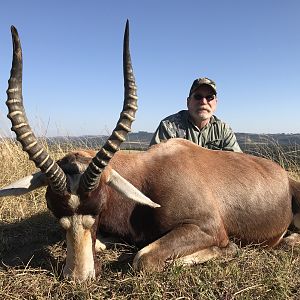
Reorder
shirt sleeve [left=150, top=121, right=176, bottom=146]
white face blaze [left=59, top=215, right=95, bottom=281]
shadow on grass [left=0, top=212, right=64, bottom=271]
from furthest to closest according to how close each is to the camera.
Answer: shirt sleeve [left=150, top=121, right=176, bottom=146]
shadow on grass [left=0, top=212, right=64, bottom=271]
white face blaze [left=59, top=215, right=95, bottom=281]

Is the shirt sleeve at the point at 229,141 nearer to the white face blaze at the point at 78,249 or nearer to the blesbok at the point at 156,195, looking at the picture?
the blesbok at the point at 156,195

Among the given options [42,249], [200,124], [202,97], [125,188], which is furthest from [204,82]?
[42,249]

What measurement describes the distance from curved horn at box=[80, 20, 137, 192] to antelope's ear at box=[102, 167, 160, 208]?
39 cm

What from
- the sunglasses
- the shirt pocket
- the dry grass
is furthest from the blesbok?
the sunglasses

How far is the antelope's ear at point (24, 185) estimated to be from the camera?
407 centimetres

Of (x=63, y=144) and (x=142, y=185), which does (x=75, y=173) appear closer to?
(x=142, y=185)

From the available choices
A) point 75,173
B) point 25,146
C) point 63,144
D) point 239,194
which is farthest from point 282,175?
point 63,144

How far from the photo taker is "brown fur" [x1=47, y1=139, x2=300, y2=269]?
168 inches

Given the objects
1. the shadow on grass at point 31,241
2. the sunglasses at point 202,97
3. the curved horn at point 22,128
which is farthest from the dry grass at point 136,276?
the sunglasses at point 202,97

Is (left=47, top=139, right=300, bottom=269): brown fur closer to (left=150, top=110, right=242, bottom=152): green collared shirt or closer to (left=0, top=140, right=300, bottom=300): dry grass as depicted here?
(left=0, top=140, right=300, bottom=300): dry grass

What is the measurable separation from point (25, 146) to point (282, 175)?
3.59 metres

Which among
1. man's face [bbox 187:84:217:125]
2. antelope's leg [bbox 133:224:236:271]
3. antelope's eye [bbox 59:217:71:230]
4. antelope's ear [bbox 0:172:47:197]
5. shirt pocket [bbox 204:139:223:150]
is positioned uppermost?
man's face [bbox 187:84:217:125]

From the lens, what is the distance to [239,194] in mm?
5184

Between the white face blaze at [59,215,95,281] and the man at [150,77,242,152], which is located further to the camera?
the man at [150,77,242,152]
